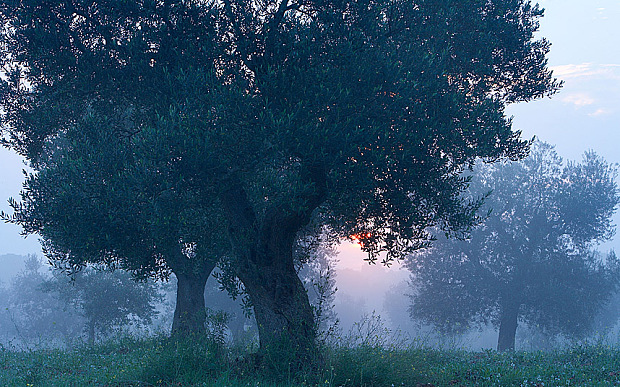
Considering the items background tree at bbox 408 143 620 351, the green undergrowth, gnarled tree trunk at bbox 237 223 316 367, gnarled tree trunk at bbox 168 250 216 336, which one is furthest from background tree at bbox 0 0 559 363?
background tree at bbox 408 143 620 351

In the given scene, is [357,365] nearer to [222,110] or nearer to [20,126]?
[222,110]

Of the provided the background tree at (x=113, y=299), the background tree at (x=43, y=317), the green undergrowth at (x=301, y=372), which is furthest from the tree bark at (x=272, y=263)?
the background tree at (x=43, y=317)

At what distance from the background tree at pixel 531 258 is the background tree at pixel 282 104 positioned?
24.5 meters

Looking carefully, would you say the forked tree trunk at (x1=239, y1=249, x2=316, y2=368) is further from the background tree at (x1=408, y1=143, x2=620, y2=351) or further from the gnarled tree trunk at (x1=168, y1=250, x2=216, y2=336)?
the background tree at (x1=408, y1=143, x2=620, y2=351)

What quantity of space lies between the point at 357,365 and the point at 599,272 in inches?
1266

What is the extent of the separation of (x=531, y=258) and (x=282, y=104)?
30904 millimetres

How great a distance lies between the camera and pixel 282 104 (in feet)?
34.9

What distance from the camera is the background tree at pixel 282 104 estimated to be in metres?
10.3

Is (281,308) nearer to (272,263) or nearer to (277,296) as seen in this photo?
(277,296)

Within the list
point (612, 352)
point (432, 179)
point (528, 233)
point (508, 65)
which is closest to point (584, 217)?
point (528, 233)

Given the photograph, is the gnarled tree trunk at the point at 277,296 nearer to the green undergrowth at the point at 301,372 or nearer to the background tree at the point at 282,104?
the background tree at the point at 282,104

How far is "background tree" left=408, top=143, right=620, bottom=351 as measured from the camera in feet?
110

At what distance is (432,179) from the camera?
39.7 feet

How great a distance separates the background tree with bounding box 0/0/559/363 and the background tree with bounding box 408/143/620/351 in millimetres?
24469
